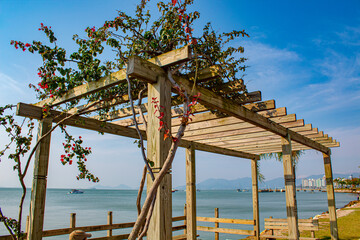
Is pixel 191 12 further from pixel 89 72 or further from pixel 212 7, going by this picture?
pixel 89 72

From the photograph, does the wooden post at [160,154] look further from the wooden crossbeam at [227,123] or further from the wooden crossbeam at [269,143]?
the wooden crossbeam at [269,143]

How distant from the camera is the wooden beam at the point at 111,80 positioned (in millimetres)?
2609

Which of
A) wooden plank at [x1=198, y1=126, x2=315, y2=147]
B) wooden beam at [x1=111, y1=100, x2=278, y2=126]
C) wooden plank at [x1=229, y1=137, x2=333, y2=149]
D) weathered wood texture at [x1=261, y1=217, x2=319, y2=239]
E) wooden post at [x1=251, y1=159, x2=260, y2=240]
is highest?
wooden beam at [x1=111, y1=100, x2=278, y2=126]

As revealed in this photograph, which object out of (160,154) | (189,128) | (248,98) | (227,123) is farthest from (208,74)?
(189,128)

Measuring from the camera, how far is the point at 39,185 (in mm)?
3697

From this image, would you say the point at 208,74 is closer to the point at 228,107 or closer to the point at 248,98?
the point at 228,107

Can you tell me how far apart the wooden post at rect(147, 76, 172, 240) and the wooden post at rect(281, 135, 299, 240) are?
366cm

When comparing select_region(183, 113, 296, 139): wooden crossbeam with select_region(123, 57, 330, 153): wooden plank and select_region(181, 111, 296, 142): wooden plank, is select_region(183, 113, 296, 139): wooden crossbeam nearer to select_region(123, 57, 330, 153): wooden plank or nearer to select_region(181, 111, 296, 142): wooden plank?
select_region(181, 111, 296, 142): wooden plank

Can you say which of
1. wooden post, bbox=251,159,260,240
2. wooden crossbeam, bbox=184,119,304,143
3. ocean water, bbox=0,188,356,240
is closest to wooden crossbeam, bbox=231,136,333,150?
wooden crossbeam, bbox=184,119,304,143

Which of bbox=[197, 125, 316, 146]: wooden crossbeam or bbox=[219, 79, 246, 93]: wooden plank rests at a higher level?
bbox=[219, 79, 246, 93]: wooden plank

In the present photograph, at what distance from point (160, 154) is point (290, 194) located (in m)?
3.90

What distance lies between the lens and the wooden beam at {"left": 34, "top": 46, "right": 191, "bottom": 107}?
2.61m

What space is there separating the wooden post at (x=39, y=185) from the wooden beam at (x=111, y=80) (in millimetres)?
510

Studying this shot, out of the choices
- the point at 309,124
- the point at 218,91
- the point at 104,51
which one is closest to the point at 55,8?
the point at 104,51
